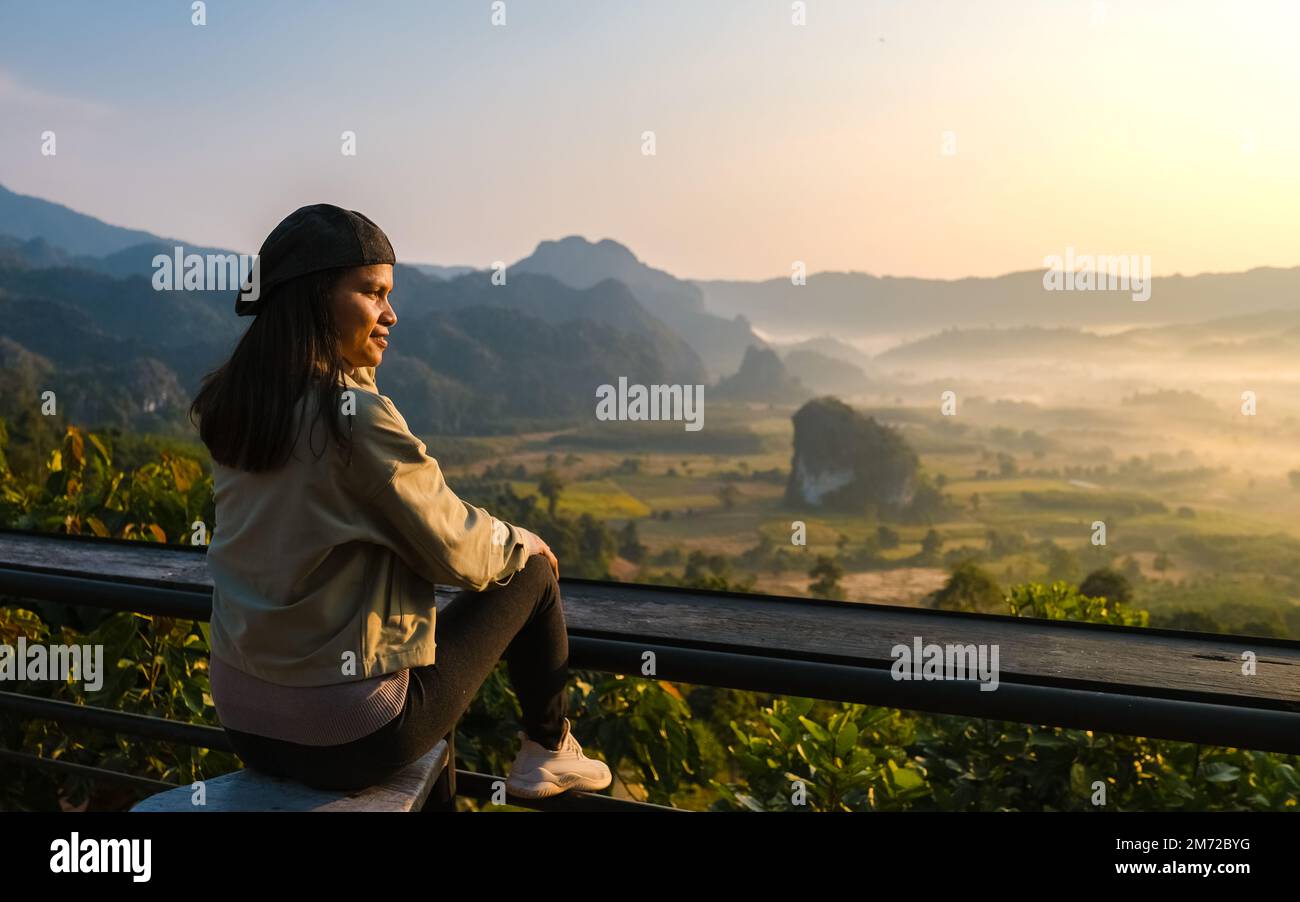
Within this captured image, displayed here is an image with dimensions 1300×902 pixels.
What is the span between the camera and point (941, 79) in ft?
129

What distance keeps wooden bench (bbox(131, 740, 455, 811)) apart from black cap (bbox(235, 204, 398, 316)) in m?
0.63

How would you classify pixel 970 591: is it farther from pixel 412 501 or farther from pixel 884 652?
pixel 412 501

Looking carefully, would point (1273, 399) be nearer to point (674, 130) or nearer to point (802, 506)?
point (802, 506)

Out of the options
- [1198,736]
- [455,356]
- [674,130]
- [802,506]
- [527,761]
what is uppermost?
[674,130]

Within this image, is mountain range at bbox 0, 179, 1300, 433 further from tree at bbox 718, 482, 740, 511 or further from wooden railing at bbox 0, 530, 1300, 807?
wooden railing at bbox 0, 530, 1300, 807

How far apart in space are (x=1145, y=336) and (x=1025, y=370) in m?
5.54

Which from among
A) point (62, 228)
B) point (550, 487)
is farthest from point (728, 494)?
point (62, 228)

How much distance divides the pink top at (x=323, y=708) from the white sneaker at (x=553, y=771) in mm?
272

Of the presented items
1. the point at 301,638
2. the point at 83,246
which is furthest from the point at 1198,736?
the point at 83,246

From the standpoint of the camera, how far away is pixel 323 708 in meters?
1.30

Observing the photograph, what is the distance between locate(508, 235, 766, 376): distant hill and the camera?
5806 cm

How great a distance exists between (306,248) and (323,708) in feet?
1.96

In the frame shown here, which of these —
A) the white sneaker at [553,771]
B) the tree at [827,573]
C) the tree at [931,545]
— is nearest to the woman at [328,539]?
the white sneaker at [553,771]

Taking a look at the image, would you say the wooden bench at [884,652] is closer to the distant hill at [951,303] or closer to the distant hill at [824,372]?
the distant hill at [951,303]
